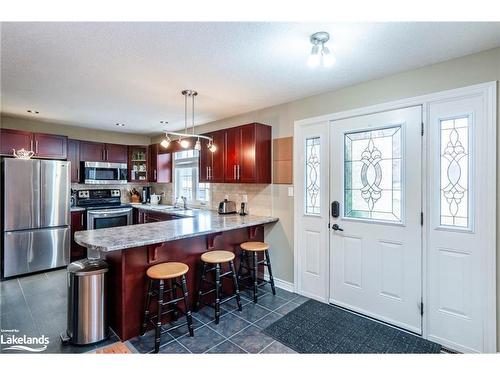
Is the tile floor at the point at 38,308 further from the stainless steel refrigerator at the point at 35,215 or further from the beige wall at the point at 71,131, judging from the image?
the beige wall at the point at 71,131

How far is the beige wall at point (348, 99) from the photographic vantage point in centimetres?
215

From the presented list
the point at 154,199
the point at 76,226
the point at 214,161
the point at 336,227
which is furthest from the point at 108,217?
the point at 336,227

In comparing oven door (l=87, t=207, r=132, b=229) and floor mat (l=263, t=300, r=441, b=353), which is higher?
oven door (l=87, t=207, r=132, b=229)

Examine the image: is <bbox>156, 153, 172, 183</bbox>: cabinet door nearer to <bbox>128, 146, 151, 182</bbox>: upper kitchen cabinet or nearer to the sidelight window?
<bbox>128, 146, 151, 182</bbox>: upper kitchen cabinet

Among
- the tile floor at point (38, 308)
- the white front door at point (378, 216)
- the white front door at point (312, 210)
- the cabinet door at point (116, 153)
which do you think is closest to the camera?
the tile floor at point (38, 308)

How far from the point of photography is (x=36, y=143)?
13.9 ft

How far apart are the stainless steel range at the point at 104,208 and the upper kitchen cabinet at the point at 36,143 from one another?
938mm

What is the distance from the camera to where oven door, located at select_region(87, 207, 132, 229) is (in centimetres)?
470

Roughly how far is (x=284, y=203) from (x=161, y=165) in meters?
3.24

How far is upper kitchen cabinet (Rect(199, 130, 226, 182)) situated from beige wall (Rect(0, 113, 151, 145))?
2382mm

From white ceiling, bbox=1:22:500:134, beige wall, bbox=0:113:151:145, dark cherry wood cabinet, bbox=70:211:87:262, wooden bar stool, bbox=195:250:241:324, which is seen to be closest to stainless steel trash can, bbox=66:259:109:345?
wooden bar stool, bbox=195:250:241:324

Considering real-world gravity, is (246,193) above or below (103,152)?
below

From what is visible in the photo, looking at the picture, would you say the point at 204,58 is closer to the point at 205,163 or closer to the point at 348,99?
the point at 348,99

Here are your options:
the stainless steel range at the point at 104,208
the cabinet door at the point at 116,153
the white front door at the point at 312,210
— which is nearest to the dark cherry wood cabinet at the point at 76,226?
the stainless steel range at the point at 104,208
